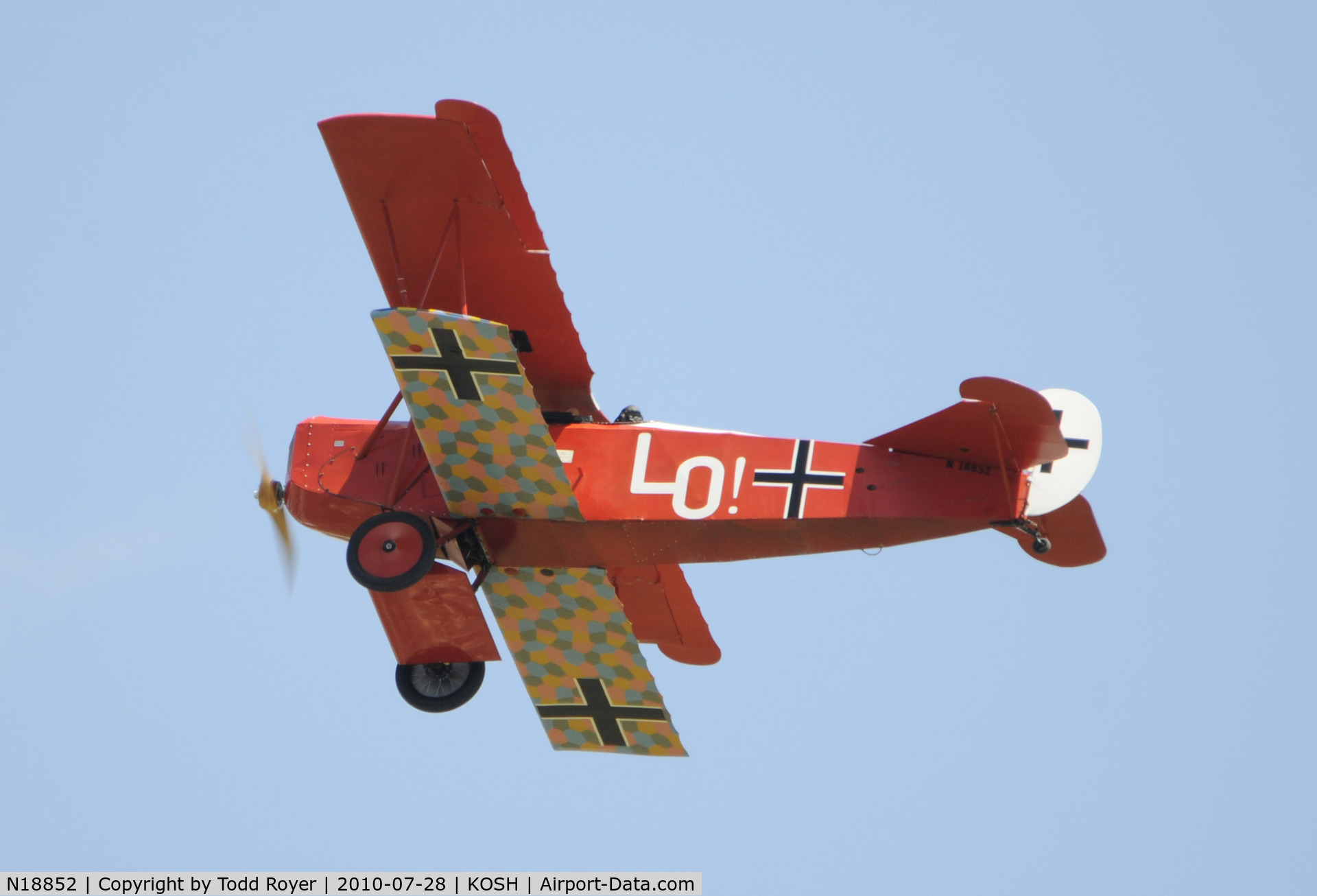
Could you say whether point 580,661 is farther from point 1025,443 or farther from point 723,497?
point 1025,443

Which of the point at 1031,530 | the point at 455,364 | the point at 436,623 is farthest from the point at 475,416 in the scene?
the point at 1031,530

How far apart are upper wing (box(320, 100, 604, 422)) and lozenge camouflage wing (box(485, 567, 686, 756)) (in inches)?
56.5

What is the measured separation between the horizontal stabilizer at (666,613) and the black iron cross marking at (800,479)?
2350 millimetres

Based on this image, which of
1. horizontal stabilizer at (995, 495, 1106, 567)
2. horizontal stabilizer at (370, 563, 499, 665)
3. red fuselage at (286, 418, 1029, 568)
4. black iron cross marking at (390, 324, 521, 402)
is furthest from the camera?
horizontal stabilizer at (370, 563, 499, 665)

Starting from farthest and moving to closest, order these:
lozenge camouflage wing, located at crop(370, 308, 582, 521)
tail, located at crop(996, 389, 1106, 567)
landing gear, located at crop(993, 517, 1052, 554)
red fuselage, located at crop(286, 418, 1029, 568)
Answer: red fuselage, located at crop(286, 418, 1029, 568) < tail, located at crop(996, 389, 1106, 567) < landing gear, located at crop(993, 517, 1052, 554) < lozenge camouflage wing, located at crop(370, 308, 582, 521)

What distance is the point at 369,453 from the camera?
12820 mm

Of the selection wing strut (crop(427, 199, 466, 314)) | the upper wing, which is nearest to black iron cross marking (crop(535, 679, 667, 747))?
the upper wing

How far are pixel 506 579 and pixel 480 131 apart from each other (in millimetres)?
3694

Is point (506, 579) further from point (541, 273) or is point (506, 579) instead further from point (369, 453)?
point (541, 273)

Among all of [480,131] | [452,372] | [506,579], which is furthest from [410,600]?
[480,131]

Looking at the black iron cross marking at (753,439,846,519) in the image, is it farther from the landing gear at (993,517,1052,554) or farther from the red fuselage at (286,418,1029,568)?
the landing gear at (993,517,1052,554)

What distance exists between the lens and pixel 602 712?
14008 mm

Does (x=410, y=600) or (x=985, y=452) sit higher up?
(x=985, y=452)

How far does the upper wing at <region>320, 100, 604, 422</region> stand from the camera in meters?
11.2
